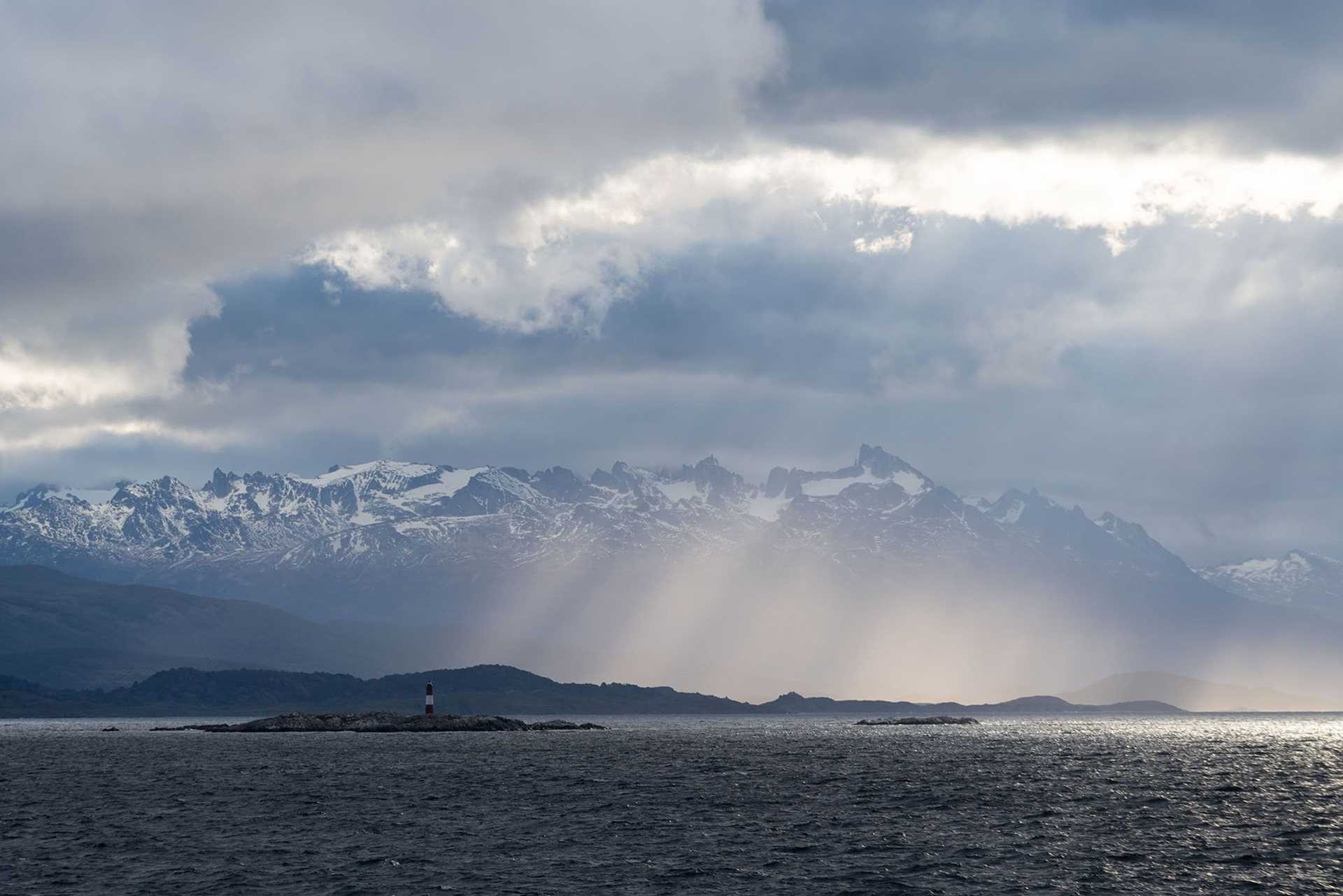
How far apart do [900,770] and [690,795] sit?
2068 inches

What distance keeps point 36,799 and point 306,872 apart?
72.6 meters

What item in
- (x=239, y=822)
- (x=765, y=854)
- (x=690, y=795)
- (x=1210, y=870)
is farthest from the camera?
(x=690, y=795)

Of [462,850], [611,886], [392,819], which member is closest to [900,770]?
[392,819]

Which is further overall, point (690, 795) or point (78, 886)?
point (690, 795)

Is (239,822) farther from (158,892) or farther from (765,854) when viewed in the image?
(765,854)

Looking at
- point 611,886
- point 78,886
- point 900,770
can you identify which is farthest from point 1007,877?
point 900,770

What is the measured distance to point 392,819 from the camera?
128875 mm

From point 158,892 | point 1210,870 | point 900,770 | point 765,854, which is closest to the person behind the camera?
point 158,892

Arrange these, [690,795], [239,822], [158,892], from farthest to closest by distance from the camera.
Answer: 1. [690,795]
2. [239,822]
3. [158,892]

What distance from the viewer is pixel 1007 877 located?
303 ft

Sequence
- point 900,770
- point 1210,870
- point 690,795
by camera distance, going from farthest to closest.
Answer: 1. point 900,770
2. point 690,795
3. point 1210,870

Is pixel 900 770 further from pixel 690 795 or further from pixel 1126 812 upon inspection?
pixel 1126 812

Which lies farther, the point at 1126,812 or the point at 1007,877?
the point at 1126,812

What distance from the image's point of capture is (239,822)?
415 feet
